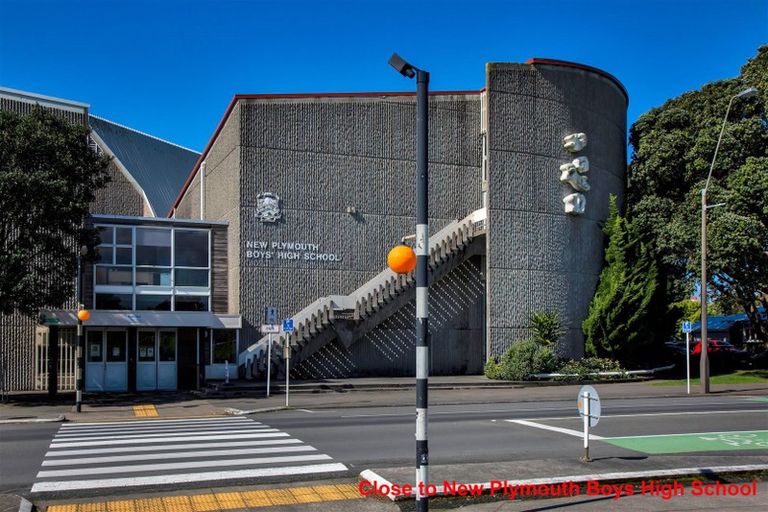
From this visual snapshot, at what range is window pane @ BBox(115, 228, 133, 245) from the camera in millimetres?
31344

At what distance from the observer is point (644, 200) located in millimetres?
38844

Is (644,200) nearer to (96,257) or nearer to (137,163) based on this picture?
(96,257)

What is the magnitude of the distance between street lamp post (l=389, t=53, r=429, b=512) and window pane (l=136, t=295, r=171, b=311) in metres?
25.5

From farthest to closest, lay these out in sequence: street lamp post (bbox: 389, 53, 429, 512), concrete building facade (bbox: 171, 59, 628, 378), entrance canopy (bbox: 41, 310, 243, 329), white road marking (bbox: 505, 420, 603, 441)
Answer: concrete building facade (bbox: 171, 59, 628, 378) → entrance canopy (bbox: 41, 310, 243, 329) → white road marking (bbox: 505, 420, 603, 441) → street lamp post (bbox: 389, 53, 429, 512)

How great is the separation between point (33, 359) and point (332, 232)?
525 inches

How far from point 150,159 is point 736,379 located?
1650 inches

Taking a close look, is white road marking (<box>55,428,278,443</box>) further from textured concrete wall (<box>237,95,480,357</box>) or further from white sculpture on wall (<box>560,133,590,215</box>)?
white sculpture on wall (<box>560,133,590,215</box>)

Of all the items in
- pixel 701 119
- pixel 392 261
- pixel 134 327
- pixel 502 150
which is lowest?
pixel 134 327

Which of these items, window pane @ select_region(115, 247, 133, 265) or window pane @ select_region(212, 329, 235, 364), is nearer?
window pane @ select_region(115, 247, 133, 265)


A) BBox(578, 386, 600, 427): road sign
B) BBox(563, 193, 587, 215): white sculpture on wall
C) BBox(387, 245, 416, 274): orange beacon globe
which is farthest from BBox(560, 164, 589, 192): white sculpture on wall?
BBox(387, 245, 416, 274): orange beacon globe

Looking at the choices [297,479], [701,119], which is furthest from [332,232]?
[297,479]

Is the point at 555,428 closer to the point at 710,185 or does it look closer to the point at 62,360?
the point at 62,360

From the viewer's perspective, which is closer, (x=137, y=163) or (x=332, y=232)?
(x=332, y=232)

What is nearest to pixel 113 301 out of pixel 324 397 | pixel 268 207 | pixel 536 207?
pixel 268 207
